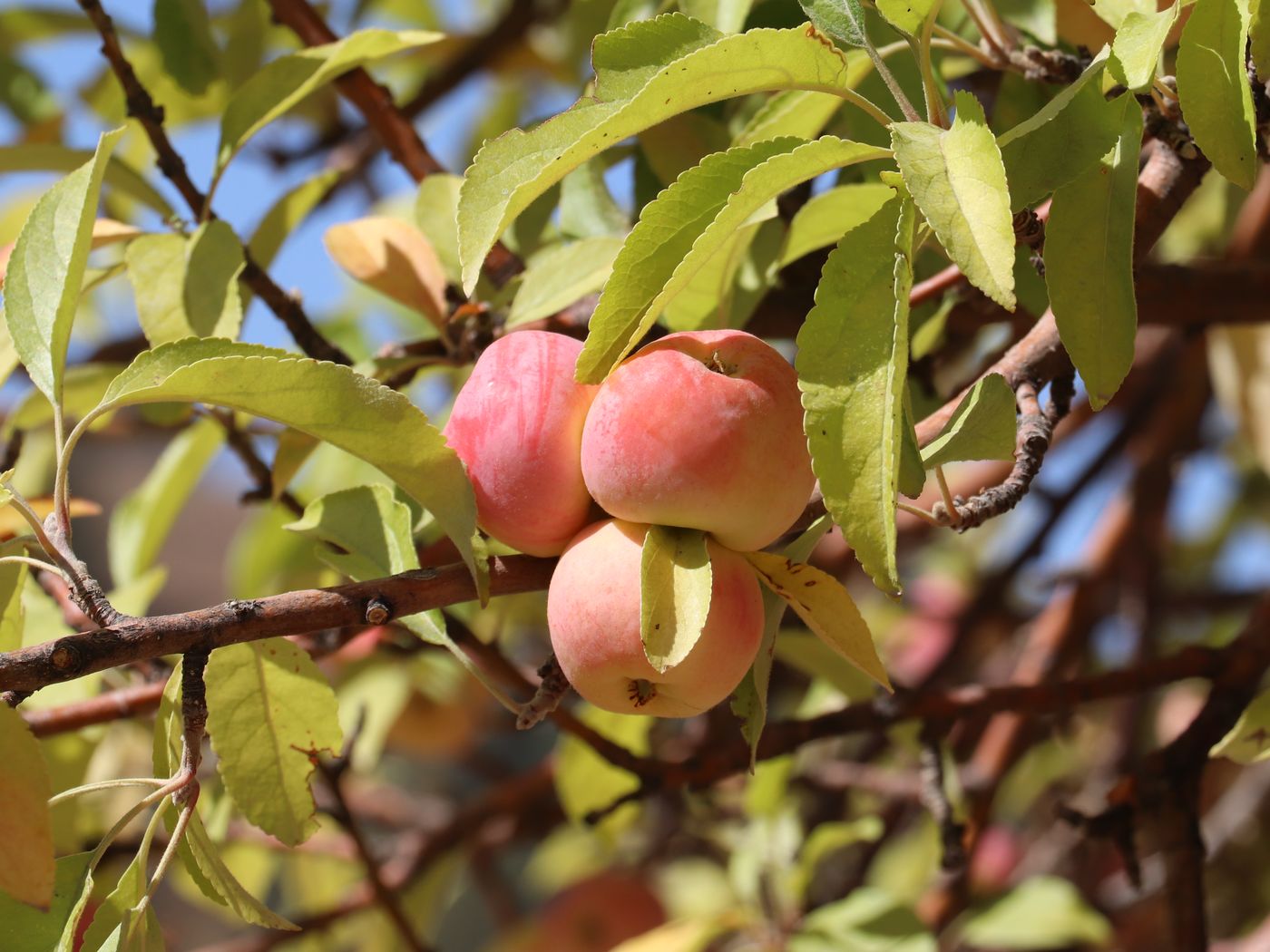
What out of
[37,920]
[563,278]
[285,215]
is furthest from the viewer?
[285,215]

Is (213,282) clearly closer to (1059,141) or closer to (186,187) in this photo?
(186,187)

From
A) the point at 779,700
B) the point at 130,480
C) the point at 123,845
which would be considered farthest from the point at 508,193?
the point at 130,480

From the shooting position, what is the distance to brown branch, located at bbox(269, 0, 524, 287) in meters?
1.11

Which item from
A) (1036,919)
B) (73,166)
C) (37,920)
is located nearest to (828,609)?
(37,920)

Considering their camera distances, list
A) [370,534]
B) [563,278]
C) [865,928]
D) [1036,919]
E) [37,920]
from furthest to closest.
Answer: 1. [1036,919]
2. [865,928]
3. [563,278]
4. [370,534]
5. [37,920]

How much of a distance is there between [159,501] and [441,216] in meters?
0.49

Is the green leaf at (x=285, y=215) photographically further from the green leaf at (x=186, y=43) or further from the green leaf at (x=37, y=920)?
the green leaf at (x=37, y=920)

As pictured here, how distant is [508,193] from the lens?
0.60 meters

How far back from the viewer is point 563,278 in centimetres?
86

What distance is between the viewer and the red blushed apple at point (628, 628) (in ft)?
2.02

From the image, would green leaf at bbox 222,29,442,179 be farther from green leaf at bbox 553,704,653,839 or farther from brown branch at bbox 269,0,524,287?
green leaf at bbox 553,704,653,839

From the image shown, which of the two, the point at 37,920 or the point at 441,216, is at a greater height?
the point at 441,216

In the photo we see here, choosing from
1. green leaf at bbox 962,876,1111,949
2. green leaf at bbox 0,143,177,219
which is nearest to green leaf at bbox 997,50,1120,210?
green leaf at bbox 0,143,177,219

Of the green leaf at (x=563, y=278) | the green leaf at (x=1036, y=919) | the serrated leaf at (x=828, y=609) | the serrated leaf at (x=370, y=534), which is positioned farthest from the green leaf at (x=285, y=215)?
the green leaf at (x=1036, y=919)
